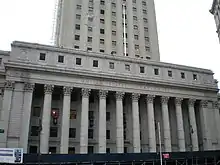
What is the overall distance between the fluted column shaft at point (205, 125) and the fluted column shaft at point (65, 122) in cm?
2639

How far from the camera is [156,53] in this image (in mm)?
62281

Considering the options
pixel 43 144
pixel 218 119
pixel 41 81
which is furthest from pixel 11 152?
pixel 218 119

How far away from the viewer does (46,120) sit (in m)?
40.5

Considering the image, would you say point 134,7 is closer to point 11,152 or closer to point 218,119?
point 218,119

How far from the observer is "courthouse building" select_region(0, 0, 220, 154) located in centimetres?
4081

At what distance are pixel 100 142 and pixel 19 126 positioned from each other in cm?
1298

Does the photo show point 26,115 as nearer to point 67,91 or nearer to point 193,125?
point 67,91

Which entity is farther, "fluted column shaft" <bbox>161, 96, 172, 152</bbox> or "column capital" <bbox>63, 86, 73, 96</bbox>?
"fluted column shaft" <bbox>161, 96, 172, 152</bbox>

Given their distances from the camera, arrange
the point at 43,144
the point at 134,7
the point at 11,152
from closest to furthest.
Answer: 1. the point at 11,152
2. the point at 43,144
3. the point at 134,7

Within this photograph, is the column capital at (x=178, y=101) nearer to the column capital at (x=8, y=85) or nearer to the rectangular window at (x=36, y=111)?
the rectangular window at (x=36, y=111)

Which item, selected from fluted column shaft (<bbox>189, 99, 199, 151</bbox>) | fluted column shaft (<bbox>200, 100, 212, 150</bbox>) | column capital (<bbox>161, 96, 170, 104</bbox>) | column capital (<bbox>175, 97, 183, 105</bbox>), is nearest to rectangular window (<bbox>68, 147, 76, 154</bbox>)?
column capital (<bbox>161, 96, 170, 104</bbox>)

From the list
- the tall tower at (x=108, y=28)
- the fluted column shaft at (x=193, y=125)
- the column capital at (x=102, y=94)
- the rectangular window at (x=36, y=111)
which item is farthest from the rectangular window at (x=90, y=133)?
the tall tower at (x=108, y=28)

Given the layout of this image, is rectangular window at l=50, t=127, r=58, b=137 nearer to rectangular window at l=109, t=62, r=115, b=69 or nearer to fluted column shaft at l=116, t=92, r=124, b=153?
fluted column shaft at l=116, t=92, r=124, b=153

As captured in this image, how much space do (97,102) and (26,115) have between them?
1340cm
